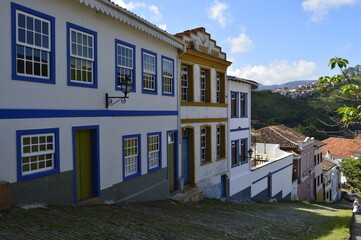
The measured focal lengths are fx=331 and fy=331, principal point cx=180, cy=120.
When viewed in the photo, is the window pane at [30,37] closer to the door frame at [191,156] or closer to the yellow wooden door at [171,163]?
the yellow wooden door at [171,163]

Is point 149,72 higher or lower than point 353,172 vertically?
higher

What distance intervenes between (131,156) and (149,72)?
317 cm

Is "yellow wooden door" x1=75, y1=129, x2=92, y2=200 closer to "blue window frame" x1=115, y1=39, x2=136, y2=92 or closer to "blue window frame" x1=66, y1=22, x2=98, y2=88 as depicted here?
"blue window frame" x1=66, y1=22, x2=98, y2=88

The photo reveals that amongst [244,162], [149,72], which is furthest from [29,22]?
[244,162]

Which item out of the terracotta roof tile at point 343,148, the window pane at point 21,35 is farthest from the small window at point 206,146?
the terracotta roof tile at point 343,148

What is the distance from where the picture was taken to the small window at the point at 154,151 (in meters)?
Answer: 12.4

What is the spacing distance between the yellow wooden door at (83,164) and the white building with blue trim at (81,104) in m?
0.03

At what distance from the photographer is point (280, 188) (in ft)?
83.1

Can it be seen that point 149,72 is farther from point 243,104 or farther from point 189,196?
point 243,104

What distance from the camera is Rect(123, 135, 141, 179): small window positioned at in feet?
36.3

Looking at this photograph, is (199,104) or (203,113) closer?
(199,104)

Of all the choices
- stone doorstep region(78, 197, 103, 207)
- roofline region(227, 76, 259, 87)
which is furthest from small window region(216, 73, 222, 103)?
stone doorstep region(78, 197, 103, 207)

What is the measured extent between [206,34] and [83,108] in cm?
920

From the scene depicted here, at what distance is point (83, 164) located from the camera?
951 cm
